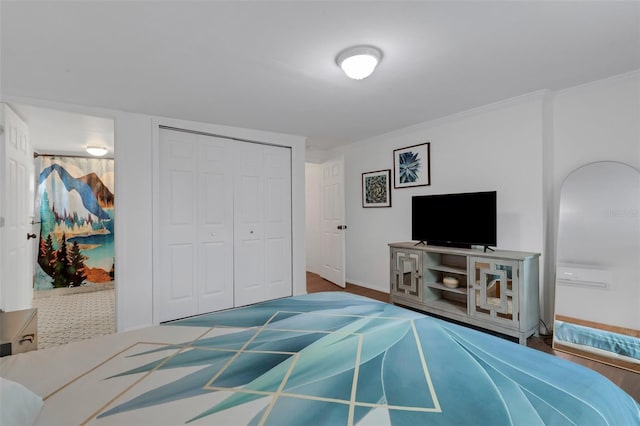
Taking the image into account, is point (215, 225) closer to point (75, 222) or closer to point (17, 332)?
point (17, 332)

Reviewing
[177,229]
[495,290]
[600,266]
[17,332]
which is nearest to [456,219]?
[495,290]

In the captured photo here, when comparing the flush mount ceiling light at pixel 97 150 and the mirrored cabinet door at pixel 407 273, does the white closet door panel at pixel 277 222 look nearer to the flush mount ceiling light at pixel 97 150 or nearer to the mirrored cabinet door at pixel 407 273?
the mirrored cabinet door at pixel 407 273

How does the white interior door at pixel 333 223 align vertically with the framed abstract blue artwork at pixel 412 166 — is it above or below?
below

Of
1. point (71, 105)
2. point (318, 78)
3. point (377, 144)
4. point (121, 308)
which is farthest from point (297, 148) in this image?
point (121, 308)

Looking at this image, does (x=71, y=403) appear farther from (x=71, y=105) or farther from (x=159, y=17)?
(x=71, y=105)

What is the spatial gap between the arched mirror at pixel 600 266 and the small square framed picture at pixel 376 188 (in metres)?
2.07

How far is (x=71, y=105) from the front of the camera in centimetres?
290

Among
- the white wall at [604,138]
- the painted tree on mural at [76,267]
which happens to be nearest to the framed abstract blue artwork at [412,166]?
the white wall at [604,138]

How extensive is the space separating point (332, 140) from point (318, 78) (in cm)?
218

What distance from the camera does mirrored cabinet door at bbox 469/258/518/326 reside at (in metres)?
2.64

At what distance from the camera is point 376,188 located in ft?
14.8

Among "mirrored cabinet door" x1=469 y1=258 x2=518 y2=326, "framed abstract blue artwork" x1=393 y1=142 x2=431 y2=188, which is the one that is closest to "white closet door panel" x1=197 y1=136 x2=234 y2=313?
"framed abstract blue artwork" x1=393 y1=142 x2=431 y2=188

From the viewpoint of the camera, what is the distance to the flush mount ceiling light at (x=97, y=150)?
14.4 feet

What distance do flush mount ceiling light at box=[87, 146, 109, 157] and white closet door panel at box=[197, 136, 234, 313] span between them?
206 cm
